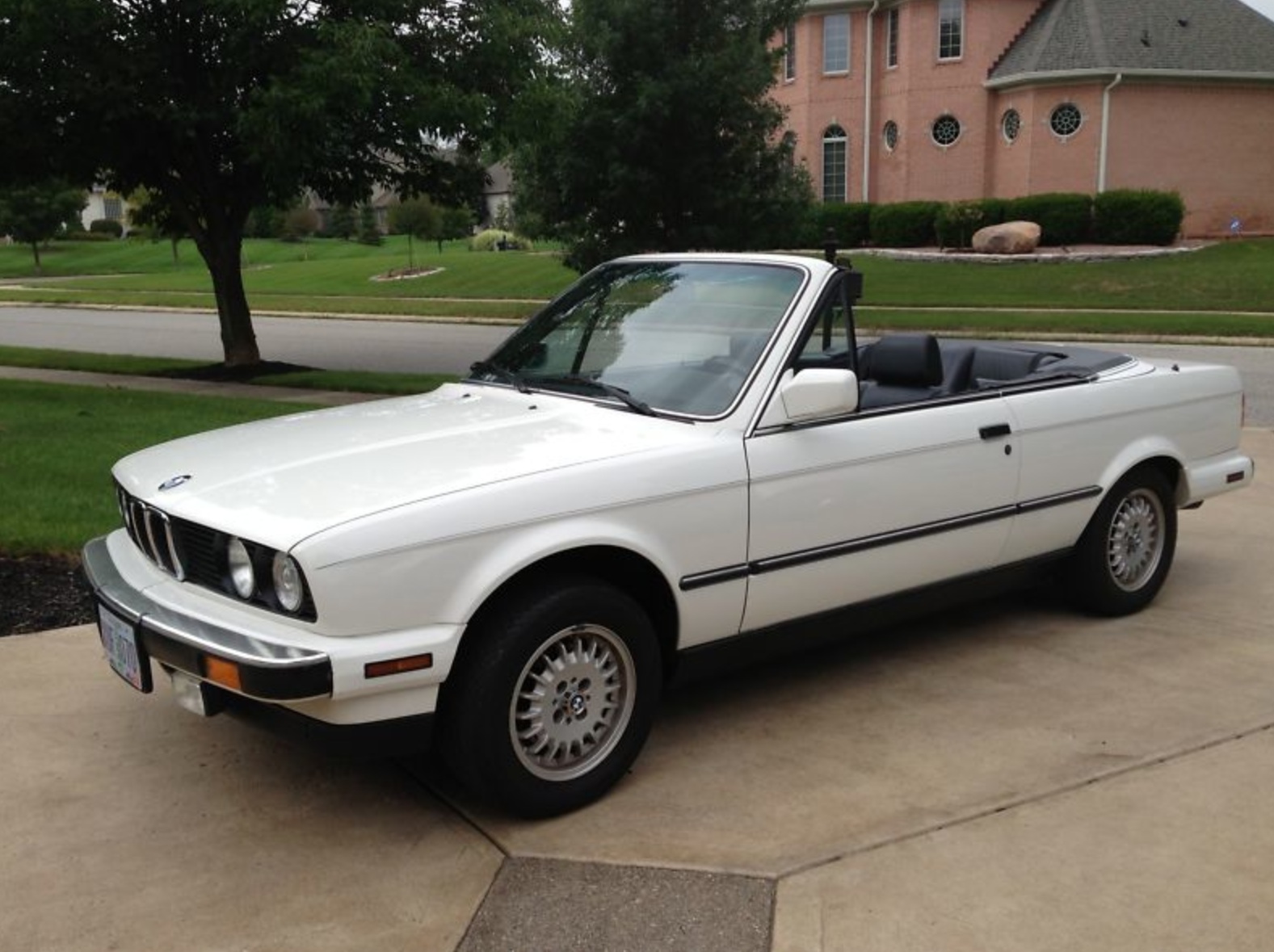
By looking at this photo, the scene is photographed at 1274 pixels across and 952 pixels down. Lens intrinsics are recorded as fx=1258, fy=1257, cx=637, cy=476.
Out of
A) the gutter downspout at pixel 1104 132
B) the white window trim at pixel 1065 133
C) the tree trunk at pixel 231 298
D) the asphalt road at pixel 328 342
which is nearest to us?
the tree trunk at pixel 231 298

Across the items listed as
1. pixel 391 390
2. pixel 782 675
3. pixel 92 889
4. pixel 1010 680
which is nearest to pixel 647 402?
pixel 782 675

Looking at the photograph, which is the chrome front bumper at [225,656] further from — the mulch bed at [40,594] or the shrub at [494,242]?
the shrub at [494,242]

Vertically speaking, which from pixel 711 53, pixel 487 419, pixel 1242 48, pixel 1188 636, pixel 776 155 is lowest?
pixel 1188 636

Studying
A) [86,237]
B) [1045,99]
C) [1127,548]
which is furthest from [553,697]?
[86,237]

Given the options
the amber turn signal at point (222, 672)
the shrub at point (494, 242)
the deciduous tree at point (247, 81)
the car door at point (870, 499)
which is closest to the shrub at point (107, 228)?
the shrub at point (494, 242)

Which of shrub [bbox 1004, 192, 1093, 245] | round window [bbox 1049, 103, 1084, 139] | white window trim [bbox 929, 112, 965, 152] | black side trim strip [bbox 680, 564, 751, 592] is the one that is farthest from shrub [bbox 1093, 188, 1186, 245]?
black side trim strip [bbox 680, 564, 751, 592]

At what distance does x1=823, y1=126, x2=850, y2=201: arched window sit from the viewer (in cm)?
4066

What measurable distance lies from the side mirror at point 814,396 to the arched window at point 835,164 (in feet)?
124

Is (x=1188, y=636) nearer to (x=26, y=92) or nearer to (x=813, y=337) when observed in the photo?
(x=813, y=337)

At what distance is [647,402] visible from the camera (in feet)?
14.3

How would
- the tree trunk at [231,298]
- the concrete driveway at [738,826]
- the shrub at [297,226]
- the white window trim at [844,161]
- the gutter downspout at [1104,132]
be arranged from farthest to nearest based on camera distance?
the shrub at [297,226] < the white window trim at [844,161] < the gutter downspout at [1104,132] < the tree trunk at [231,298] < the concrete driveway at [738,826]

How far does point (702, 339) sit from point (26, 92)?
11.5 meters

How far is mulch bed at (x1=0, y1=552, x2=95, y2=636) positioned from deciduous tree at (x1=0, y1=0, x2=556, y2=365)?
22.7 feet

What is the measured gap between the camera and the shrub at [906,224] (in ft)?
118
